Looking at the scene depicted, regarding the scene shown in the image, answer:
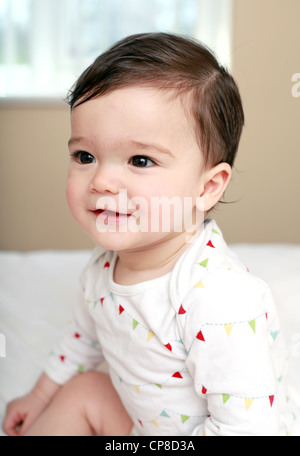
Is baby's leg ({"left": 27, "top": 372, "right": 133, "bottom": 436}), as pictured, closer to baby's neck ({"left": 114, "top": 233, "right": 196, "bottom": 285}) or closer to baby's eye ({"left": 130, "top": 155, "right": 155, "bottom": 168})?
baby's neck ({"left": 114, "top": 233, "right": 196, "bottom": 285})

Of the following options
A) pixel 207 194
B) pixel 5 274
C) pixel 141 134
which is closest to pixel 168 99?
pixel 141 134

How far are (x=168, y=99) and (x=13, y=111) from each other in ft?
5.80

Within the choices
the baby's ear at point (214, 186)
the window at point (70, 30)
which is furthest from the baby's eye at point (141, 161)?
the window at point (70, 30)

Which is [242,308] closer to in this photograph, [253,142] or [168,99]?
[168,99]

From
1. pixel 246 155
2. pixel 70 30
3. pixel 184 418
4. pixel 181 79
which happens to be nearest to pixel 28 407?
pixel 184 418

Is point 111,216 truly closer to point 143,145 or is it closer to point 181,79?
point 143,145

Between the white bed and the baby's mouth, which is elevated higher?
the baby's mouth

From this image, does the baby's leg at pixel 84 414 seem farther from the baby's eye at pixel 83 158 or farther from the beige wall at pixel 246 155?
the beige wall at pixel 246 155

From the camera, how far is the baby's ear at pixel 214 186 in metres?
0.77

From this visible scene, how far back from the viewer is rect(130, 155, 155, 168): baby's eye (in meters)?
0.70

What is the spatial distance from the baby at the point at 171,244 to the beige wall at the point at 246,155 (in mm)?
1247

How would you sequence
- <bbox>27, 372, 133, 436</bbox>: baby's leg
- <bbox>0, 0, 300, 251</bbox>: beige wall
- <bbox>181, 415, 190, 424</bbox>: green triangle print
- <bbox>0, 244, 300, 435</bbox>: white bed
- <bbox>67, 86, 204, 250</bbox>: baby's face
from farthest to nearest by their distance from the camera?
<bbox>0, 0, 300, 251</bbox>: beige wall
<bbox>0, 244, 300, 435</bbox>: white bed
<bbox>27, 372, 133, 436</bbox>: baby's leg
<bbox>181, 415, 190, 424</bbox>: green triangle print
<bbox>67, 86, 204, 250</bbox>: baby's face

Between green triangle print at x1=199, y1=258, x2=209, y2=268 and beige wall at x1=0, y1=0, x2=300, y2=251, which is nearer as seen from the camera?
green triangle print at x1=199, y1=258, x2=209, y2=268

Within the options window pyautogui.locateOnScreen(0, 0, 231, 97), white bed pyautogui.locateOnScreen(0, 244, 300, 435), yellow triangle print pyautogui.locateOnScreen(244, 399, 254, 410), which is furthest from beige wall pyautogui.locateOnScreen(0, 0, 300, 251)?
yellow triangle print pyautogui.locateOnScreen(244, 399, 254, 410)
